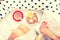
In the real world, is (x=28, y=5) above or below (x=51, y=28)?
above

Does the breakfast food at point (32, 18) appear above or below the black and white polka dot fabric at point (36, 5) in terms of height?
below

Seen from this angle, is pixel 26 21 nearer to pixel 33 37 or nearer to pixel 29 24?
pixel 29 24

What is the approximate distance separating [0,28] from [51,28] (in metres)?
0.40

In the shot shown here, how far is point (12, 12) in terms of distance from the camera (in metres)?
1.06

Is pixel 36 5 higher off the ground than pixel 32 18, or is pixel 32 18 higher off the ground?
pixel 36 5

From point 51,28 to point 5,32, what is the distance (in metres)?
0.36

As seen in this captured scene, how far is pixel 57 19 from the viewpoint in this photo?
41.1 inches

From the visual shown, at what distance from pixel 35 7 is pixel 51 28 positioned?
21 cm

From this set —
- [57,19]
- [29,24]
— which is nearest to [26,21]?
[29,24]

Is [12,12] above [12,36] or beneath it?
above

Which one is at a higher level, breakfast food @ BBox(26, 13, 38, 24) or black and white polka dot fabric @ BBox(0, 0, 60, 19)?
black and white polka dot fabric @ BBox(0, 0, 60, 19)

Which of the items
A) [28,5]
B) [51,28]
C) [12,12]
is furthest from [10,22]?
[51,28]

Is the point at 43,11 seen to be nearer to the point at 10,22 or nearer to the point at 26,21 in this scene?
the point at 26,21

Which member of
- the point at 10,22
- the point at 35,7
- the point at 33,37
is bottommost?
the point at 33,37
